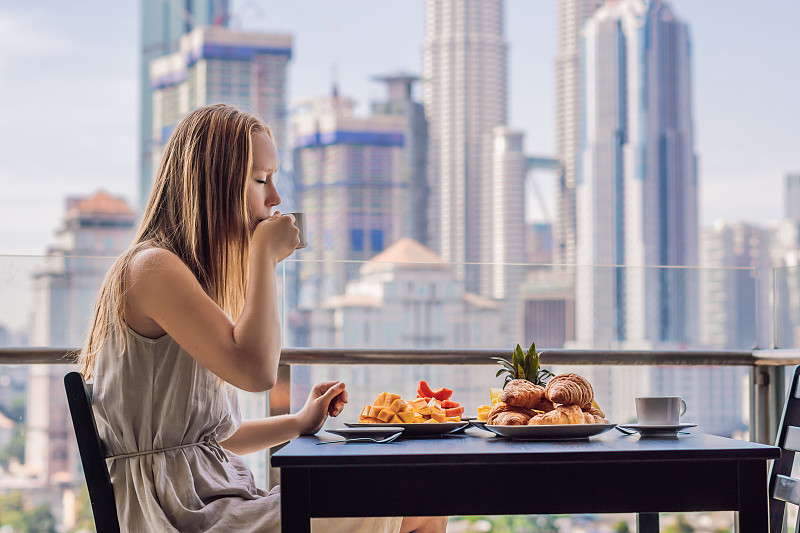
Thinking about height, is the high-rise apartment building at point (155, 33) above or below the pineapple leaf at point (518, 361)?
above

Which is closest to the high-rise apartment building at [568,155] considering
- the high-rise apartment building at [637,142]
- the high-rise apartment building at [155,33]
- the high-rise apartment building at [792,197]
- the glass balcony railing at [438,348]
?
the high-rise apartment building at [637,142]

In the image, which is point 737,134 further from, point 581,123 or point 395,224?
point 395,224

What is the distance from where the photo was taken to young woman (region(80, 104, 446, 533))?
133cm

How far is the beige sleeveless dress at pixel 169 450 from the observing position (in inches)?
50.9

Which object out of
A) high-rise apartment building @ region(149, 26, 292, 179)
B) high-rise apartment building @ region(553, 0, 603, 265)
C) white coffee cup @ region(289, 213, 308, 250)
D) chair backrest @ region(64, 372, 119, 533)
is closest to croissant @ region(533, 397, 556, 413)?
white coffee cup @ region(289, 213, 308, 250)

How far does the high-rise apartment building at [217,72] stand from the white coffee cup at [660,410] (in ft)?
142

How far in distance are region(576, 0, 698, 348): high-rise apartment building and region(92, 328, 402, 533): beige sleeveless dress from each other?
45.0 m

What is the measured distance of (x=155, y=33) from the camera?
45.8 meters

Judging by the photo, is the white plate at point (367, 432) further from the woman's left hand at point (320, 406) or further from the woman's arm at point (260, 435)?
the woman's arm at point (260, 435)

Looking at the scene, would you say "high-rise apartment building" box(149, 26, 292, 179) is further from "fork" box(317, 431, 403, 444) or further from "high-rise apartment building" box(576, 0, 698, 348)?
"fork" box(317, 431, 403, 444)

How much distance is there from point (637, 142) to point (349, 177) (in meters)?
14.8

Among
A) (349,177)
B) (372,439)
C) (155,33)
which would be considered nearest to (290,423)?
(372,439)

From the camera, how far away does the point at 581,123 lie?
49125 millimetres

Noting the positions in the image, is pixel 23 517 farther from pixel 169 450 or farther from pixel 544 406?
pixel 544 406
